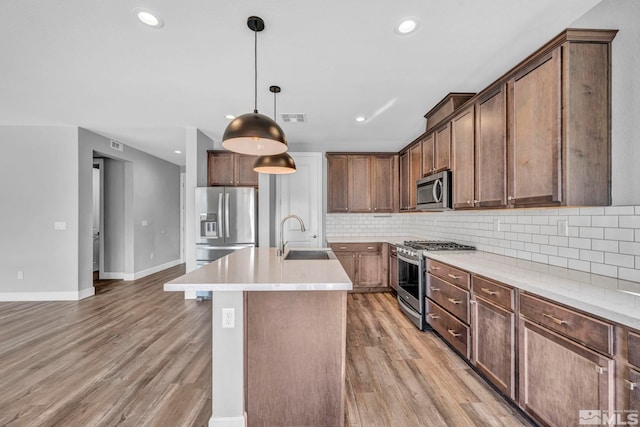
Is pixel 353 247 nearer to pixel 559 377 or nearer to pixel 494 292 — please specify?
pixel 494 292

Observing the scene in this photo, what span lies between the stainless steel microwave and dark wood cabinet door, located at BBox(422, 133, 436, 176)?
0.34 ft

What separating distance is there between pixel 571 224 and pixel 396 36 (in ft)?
6.03

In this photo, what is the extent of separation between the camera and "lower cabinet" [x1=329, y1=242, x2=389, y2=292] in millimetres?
4379

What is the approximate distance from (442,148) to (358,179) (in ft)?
5.89

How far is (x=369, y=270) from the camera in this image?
4410 mm

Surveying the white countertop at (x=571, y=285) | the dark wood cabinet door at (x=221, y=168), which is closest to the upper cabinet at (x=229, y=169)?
the dark wood cabinet door at (x=221, y=168)

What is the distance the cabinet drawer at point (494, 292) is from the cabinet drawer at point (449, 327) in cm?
39

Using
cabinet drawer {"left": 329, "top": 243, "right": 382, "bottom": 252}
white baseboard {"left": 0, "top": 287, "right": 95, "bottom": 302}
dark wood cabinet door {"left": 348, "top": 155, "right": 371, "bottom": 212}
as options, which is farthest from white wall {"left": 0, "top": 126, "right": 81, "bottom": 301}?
dark wood cabinet door {"left": 348, "top": 155, "right": 371, "bottom": 212}

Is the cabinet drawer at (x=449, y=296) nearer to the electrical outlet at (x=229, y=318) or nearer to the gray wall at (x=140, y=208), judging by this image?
the electrical outlet at (x=229, y=318)

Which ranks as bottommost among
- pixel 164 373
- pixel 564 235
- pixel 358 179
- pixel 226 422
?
pixel 164 373

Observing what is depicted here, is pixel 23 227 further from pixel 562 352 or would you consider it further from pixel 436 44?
pixel 562 352

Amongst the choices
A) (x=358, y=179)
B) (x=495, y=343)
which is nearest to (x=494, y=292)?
(x=495, y=343)

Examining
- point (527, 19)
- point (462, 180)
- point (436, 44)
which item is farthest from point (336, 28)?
point (462, 180)

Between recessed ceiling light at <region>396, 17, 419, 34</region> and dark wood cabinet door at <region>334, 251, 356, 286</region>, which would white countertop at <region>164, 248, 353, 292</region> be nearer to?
recessed ceiling light at <region>396, 17, 419, 34</region>
